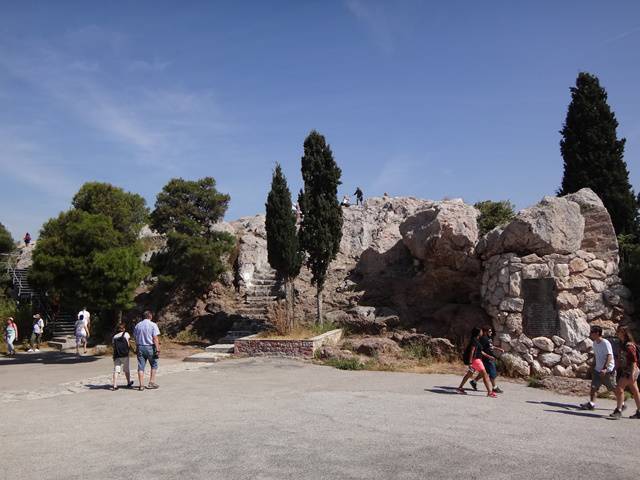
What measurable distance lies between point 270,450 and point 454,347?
10080mm

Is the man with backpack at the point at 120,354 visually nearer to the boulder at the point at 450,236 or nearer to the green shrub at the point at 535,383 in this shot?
the green shrub at the point at 535,383

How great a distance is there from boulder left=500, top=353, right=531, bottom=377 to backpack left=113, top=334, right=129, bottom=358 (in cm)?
975

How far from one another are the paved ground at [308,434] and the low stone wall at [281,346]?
3.80 metres

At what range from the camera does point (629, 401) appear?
10.5m

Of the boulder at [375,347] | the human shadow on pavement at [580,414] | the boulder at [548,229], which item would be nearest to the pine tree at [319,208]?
the boulder at [375,347]

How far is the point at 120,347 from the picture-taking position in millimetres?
11297

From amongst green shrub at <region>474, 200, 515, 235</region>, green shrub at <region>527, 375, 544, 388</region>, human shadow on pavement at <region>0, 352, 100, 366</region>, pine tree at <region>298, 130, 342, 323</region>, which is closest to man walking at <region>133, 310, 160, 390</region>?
human shadow on pavement at <region>0, 352, 100, 366</region>

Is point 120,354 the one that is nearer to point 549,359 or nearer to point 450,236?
point 549,359

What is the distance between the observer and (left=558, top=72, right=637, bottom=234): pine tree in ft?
76.7

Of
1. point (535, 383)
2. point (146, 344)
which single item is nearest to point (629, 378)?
point (535, 383)

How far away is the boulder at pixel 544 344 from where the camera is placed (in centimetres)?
1420

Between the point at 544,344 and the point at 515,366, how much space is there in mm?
1180

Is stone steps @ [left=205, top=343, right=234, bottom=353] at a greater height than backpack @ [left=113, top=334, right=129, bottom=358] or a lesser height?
lesser

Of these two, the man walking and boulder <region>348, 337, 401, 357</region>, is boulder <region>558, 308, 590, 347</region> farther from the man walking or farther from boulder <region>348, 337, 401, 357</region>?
the man walking
